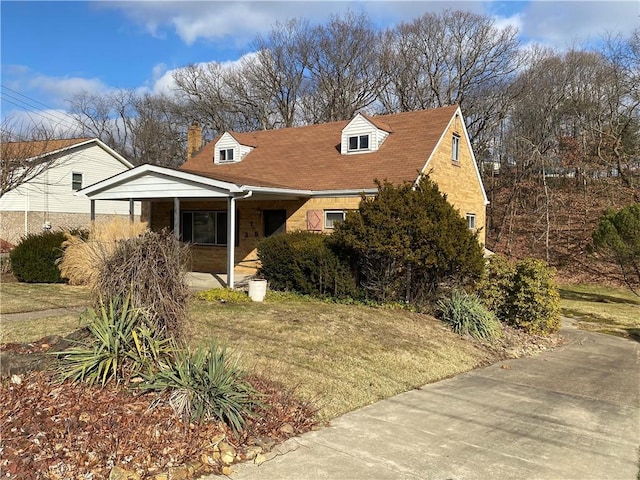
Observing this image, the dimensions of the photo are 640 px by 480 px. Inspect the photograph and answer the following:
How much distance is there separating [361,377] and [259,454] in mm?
2631

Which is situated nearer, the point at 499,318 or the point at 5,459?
the point at 5,459

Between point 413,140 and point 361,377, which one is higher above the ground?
point 413,140

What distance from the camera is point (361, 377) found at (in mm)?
6711

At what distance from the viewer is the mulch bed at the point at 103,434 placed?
3.65 m

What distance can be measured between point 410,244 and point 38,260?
9726 millimetres

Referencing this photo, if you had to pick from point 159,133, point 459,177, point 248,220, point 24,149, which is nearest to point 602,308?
point 459,177

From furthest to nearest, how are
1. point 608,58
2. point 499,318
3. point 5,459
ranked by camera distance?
point 608,58, point 499,318, point 5,459

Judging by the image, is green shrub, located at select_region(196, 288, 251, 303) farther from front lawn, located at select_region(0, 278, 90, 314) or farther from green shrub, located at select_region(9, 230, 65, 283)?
green shrub, located at select_region(9, 230, 65, 283)

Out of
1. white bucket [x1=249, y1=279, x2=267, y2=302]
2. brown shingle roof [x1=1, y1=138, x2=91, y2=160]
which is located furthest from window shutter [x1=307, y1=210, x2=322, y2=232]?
brown shingle roof [x1=1, y1=138, x2=91, y2=160]

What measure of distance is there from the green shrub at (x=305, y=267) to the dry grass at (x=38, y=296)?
14.4 feet

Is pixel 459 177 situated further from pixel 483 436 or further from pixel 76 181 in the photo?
pixel 76 181

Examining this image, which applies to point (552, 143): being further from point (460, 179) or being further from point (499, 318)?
point (499, 318)

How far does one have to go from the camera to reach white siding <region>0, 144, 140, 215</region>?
A: 91.3 ft

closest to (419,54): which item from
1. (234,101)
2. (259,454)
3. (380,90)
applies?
(380,90)
